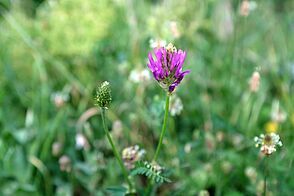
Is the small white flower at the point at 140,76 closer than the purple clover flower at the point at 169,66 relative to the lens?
No

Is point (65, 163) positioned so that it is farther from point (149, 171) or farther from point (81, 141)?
point (149, 171)

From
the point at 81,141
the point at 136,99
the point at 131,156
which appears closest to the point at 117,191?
the point at 131,156

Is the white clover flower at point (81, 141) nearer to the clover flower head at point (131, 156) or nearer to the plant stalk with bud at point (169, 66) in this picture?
the clover flower head at point (131, 156)

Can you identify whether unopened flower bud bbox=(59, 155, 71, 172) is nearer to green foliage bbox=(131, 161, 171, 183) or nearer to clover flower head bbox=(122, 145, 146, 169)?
clover flower head bbox=(122, 145, 146, 169)

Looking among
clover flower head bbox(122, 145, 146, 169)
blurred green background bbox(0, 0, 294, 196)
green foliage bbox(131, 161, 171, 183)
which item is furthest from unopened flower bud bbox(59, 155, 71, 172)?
green foliage bbox(131, 161, 171, 183)

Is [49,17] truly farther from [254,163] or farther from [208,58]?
[254,163]

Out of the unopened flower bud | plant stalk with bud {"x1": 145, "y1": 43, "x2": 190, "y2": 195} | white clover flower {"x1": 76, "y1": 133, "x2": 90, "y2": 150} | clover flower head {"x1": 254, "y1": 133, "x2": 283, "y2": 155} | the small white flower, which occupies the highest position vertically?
the small white flower

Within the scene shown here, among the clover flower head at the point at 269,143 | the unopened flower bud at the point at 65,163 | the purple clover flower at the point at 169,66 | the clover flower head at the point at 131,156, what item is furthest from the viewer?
the unopened flower bud at the point at 65,163

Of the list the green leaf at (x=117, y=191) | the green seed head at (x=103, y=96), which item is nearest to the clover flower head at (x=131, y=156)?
the green leaf at (x=117, y=191)
